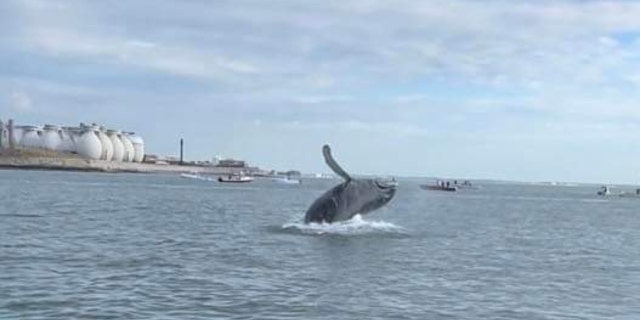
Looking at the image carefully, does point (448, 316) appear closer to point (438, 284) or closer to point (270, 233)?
point (438, 284)

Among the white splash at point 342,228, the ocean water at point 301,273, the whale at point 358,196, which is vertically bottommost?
the ocean water at point 301,273

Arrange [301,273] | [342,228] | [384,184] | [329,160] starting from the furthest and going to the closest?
[342,228] → [384,184] → [329,160] → [301,273]

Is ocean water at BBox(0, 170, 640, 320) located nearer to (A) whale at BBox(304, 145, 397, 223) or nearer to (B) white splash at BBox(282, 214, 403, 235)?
(B) white splash at BBox(282, 214, 403, 235)

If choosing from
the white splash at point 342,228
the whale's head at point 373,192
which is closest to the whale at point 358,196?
the whale's head at point 373,192

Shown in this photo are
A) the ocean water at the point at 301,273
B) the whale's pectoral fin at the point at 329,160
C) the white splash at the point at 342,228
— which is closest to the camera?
the ocean water at the point at 301,273

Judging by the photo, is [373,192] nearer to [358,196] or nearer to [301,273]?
[358,196]

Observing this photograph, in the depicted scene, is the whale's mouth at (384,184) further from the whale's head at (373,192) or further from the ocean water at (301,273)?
the ocean water at (301,273)

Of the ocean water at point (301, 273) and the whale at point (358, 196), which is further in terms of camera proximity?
the whale at point (358, 196)

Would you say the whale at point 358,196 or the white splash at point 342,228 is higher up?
the whale at point 358,196

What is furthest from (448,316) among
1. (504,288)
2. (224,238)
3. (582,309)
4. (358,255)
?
(224,238)

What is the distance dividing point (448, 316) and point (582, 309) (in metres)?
3.90

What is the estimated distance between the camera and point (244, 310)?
805 inches

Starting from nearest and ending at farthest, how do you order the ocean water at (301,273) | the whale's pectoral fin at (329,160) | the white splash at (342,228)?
1. the ocean water at (301,273)
2. the whale's pectoral fin at (329,160)
3. the white splash at (342,228)

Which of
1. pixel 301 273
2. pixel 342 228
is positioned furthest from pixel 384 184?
pixel 301 273
